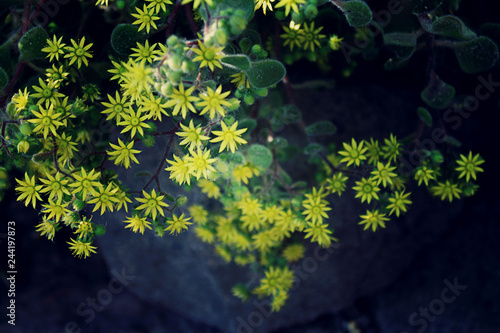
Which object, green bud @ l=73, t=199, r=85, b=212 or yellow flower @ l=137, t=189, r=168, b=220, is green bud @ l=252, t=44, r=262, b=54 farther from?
green bud @ l=73, t=199, r=85, b=212

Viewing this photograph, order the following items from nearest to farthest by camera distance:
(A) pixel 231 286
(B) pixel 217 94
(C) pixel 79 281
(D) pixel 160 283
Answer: (B) pixel 217 94 < (A) pixel 231 286 < (D) pixel 160 283 < (C) pixel 79 281

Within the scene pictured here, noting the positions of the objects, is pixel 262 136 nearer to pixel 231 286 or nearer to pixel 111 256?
pixel 231 286

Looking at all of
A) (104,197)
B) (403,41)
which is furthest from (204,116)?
(403,41)

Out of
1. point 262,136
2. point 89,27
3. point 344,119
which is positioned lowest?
point 344,119

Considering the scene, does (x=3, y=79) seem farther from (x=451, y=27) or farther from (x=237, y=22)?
(x=451, y=27)

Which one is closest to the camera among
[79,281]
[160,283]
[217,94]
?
[217,94]

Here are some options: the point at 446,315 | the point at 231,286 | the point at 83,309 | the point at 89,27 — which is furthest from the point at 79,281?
the point at 446,315
